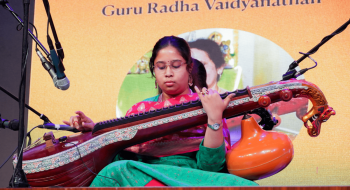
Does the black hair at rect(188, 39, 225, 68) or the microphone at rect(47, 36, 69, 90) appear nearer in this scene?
the microphone at rect(47, 36, 69, 90)

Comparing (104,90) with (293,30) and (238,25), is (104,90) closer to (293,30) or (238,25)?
(238,25)

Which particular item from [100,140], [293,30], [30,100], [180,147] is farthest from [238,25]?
[30,100]

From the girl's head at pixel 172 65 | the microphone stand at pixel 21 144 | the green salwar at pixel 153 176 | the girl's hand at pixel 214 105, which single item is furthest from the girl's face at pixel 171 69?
the microphone stand at pixel 21 144

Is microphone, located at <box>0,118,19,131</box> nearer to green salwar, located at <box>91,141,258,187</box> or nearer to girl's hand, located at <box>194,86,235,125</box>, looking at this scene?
green salwar, located at <box>91,141,258,187</box>

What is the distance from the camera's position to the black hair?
223cm

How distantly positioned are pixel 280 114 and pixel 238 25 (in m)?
0.64

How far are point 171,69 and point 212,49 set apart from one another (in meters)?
0.75

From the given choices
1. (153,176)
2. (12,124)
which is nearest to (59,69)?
(12,124)

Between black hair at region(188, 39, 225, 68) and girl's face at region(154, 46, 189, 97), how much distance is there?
26.2 inches

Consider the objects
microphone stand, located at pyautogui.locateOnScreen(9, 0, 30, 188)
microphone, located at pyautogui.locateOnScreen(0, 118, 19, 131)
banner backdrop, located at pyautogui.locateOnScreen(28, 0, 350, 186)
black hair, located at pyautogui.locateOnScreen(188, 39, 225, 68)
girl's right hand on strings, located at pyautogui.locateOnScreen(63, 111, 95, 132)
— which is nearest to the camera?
microphone stand, located at pyautogui.locateOnScreen(9, 0, 30, 188)

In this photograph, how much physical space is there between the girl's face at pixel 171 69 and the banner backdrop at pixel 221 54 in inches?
25.9

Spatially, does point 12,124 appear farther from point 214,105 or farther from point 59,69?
point 214,105

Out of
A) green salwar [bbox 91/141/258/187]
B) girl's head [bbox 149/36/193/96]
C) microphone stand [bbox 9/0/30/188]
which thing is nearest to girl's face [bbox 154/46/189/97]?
girl's head [bbox 149/36/193/96]

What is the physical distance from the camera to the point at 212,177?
3.85ft
